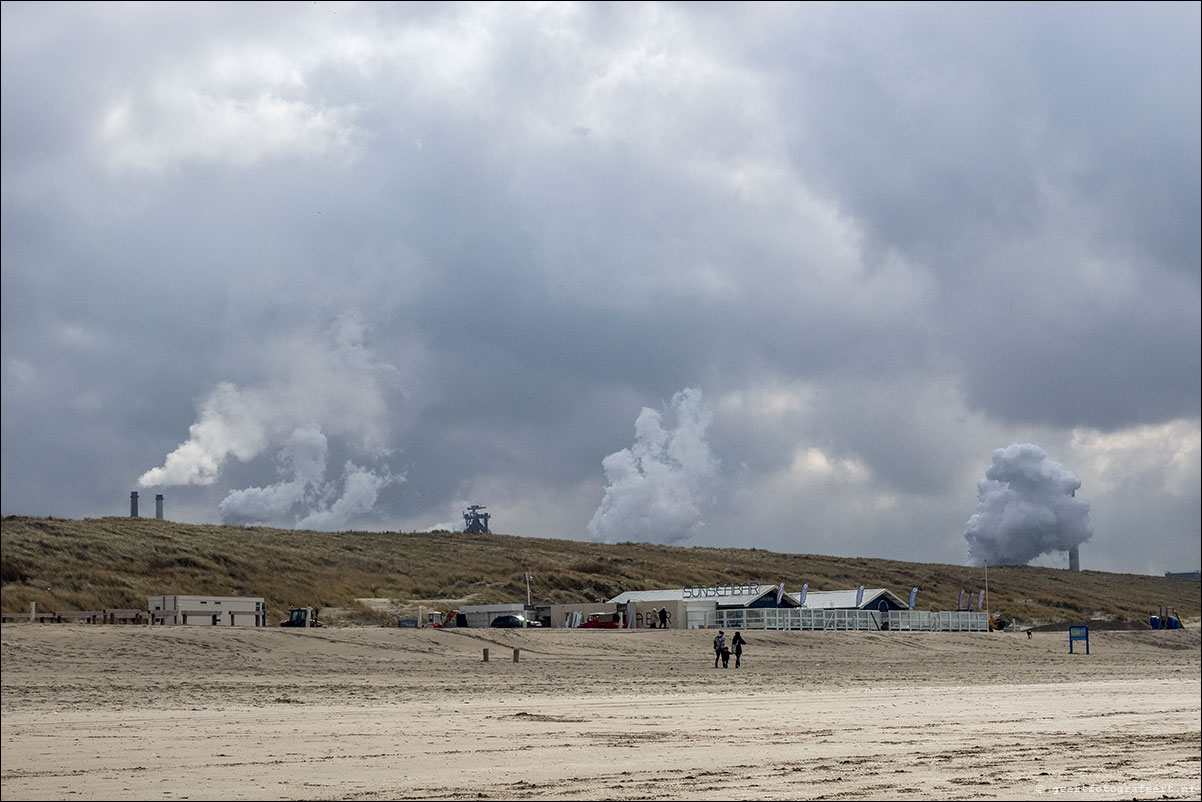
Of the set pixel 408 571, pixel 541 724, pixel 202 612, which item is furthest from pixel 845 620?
pixel 541 724

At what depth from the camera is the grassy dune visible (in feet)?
226

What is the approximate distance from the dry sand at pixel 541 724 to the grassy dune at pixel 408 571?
27291 millimetres

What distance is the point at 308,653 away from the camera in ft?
127

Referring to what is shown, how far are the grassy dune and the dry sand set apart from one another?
27.3 metres

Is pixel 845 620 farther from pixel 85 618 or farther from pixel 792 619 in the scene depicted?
pixel 85 618

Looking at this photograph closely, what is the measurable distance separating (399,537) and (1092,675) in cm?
8378

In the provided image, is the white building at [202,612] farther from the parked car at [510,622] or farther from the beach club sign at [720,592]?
the beach club sign at [720,592]

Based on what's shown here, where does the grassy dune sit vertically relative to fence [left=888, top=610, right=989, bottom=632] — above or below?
above

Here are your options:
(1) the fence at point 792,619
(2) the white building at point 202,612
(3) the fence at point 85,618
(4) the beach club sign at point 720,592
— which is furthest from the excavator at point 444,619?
(3) the fence at point 85,618

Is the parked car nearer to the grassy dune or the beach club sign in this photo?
the grassy dune

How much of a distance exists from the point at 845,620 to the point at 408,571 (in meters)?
38.9

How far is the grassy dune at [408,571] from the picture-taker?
6888 centimetres

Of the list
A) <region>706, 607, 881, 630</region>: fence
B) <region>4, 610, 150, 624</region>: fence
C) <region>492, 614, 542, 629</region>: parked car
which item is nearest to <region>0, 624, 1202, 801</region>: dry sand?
<region>4, 610, 150, 624</region>: fence

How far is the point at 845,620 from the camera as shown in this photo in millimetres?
61719
